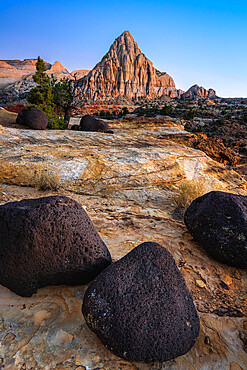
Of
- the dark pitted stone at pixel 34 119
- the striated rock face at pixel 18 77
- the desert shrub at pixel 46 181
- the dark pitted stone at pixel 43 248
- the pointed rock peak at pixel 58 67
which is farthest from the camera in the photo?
the pointed rock peak at pixel 58 67

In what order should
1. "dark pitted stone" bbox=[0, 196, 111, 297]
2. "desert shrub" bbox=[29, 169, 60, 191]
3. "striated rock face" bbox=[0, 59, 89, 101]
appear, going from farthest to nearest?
"striated rock face" bbox=[0, 59, 89, 101] < "desert shrub" bbox=[29, 169, 60, 191] < "dark pitted stone" bbox=[0, 196, 111, 297]

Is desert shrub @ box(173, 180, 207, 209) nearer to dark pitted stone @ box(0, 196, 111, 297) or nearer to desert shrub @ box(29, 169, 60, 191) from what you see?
desert shrub @ box(29, 169, 60, 191)

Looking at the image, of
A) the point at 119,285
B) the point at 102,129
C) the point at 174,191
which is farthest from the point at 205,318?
the point at 102,129

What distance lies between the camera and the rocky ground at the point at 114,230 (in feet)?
6.02

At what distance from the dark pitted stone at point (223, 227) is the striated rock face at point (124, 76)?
264 ft

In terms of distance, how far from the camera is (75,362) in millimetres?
1724

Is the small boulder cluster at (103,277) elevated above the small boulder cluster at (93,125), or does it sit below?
below

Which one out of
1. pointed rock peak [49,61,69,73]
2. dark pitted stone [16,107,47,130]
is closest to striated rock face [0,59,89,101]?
pointed rock peak [49,61,69,73]

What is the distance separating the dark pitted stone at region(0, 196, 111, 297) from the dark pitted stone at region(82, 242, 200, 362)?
0.39 m

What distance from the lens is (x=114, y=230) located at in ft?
Answer: 12.2

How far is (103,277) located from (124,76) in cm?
9741

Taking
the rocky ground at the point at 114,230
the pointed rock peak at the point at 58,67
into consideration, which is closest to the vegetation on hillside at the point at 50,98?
the rocky ground at the point at 114,230

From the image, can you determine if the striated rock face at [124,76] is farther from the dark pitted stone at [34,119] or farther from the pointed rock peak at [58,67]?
the dark pitted stone at [34,119]

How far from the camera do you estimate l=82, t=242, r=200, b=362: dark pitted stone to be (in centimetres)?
179
